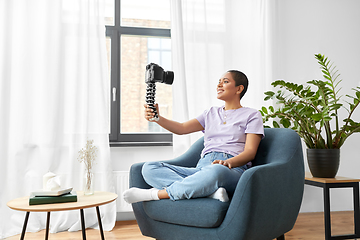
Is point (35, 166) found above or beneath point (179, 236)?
above

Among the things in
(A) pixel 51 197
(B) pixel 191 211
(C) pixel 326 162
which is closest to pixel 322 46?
(C) pixel 326 162

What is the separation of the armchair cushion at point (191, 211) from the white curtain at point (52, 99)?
1055 mm

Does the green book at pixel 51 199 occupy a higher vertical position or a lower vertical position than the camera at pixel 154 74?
lower

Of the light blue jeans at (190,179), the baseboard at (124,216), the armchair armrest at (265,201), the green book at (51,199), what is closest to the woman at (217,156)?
the light blue jeans at (190,179)

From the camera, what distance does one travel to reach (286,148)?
1632 mm

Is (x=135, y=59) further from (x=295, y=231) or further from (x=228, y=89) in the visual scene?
(x=295, y=231)

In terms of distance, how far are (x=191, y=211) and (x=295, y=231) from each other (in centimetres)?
129

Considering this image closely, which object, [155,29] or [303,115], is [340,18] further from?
[155,29]

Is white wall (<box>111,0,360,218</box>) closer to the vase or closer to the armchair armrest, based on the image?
the armchair armrest

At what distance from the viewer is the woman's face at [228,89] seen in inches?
76.3

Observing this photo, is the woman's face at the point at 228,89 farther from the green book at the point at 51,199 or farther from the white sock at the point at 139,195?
the green book at the point at 51,199

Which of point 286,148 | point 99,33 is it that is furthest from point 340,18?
point 99,33

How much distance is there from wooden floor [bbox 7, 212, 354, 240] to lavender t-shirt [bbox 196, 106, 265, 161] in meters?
0.88

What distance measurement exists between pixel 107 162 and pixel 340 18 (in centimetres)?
261
